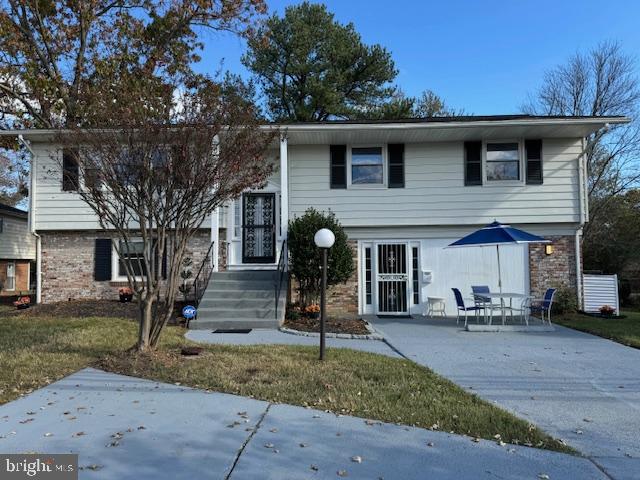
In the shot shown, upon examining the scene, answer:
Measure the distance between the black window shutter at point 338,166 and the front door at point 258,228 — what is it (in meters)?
1.70

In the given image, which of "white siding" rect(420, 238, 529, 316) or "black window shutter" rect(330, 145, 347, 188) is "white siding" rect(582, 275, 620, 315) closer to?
"white siding" rect(420, 238, 529, 316)

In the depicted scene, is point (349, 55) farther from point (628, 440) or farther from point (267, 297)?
point (628, 440)

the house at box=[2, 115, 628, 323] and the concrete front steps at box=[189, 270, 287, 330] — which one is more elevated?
the house at box=[2, 115, 628, 323]

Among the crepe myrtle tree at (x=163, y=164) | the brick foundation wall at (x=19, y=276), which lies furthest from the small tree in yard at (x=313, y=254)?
the brick foundation wall at (x=19, y=276)

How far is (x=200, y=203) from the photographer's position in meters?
6.67

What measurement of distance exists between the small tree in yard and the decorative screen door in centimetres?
177

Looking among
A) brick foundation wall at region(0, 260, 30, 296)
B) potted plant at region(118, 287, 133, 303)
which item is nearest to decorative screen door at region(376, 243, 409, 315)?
potted plant at region(118, 287, 133, 303)

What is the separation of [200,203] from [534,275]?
9607 millimetres

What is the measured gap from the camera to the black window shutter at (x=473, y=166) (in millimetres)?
13086

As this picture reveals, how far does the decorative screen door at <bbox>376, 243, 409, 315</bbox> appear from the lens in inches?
510

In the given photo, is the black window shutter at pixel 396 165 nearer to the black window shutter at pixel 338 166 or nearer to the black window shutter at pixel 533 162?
the black window shutter at pixel 338 166

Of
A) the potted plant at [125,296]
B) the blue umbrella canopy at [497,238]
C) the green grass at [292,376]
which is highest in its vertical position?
the blue umbrella canopy at [497,238]

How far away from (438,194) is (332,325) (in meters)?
5.06

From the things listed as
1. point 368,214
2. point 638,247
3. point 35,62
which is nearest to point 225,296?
point 368,214
